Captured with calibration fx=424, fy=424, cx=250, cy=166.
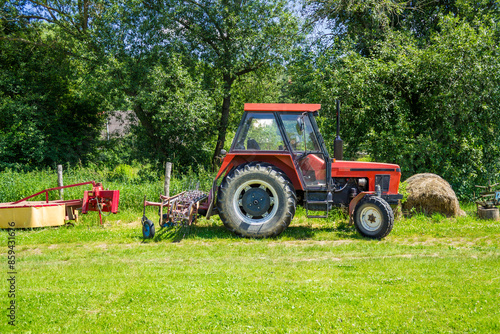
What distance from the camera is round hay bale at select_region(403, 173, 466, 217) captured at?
30.1ft

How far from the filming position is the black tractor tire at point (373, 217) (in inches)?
289

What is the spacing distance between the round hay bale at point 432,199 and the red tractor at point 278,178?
2.08 m

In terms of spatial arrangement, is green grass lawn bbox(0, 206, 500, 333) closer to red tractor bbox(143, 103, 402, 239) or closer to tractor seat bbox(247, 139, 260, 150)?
red tractor bbox(143, 103, 402, 239)

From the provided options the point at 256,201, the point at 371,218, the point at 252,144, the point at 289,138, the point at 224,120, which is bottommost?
the point at 371,218

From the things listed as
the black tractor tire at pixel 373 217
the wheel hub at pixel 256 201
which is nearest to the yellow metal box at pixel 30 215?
the wheel hub at pixel 256 201

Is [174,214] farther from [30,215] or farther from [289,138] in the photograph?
[30,215]

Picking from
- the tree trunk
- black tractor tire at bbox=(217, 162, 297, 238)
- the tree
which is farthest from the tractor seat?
the tree trunk

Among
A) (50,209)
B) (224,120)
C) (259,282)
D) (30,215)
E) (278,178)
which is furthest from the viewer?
(224,120)

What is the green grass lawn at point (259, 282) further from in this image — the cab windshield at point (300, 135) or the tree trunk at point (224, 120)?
the tree trunk at point (224, 120)

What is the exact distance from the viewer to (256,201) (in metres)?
7.58

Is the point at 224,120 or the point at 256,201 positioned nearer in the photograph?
the point at 256,201

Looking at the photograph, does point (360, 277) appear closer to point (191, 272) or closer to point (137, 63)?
point (191, 272)

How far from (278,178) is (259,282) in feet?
8.88

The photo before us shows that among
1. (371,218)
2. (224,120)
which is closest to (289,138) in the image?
(371,218)
